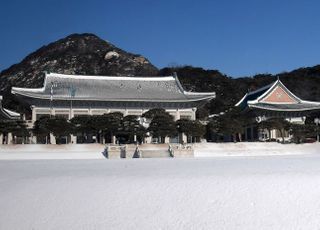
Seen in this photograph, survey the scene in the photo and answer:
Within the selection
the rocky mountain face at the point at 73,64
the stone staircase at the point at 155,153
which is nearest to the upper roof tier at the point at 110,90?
the stone staircase at the point at 155,153

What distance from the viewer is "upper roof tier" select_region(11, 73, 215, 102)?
38.8m

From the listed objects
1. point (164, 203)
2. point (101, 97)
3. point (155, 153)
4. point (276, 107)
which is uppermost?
point (101, 97)

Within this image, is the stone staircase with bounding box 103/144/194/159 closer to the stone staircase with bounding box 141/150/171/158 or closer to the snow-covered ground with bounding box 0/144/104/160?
the stone staircase with bounding box 141/150/171/158

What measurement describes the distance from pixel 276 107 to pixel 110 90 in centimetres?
1730

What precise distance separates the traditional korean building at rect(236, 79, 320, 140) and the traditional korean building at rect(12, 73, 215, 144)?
188 inches

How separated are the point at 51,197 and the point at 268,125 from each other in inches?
1137

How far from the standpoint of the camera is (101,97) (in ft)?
128

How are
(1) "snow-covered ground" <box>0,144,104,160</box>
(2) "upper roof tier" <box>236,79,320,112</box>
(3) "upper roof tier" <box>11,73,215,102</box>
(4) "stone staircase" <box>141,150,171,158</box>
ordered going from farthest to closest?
(2) "upper roof tier" <box>236,79,320,112</box> → (3) "upper roof tier" <box>11,73,215,102</box> → (4) "stone staircase" <box>141,150,171,158</box> → (1) "snow-covered ground" <box>0,144,104,160</box>

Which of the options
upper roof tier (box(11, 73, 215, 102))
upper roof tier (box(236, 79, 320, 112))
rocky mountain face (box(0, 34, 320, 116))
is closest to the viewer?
upper roof tier (box(11, 73, 215, 102))

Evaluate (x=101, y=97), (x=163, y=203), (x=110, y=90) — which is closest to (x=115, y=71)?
(x=110, y=90)

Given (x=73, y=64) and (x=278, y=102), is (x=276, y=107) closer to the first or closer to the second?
(x=278, y=102)

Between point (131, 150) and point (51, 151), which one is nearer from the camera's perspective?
point (131, 150)

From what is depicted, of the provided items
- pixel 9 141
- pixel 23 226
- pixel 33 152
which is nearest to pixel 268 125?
pixel 33 152

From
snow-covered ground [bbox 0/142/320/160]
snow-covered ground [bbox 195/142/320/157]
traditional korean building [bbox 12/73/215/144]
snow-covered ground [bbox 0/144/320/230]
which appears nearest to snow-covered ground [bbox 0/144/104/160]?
snow-covered ground [bbox 0/142/320/160]
